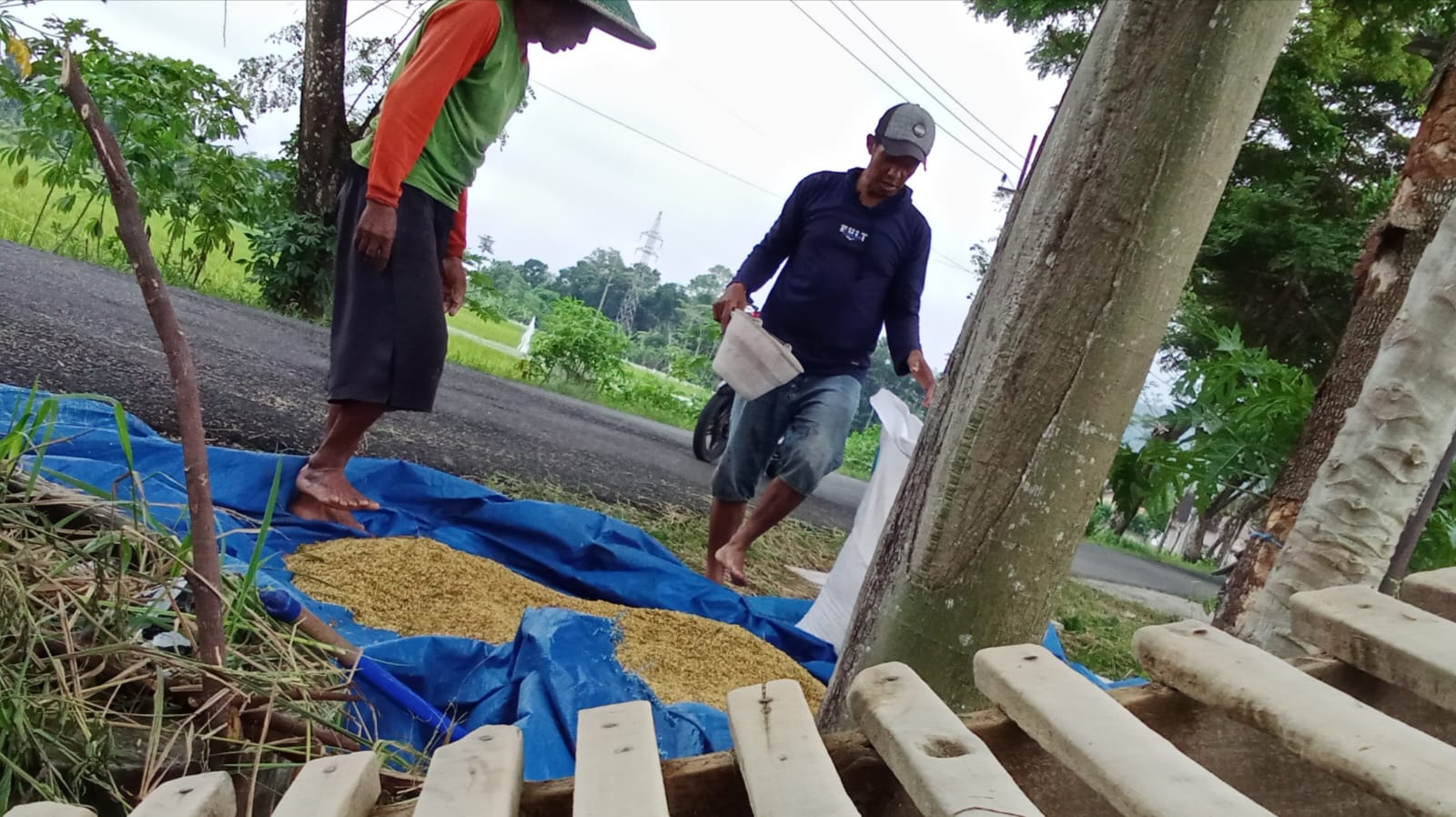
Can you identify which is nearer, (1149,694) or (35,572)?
(1149,694)

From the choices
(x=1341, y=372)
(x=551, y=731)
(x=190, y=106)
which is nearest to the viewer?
(x=551, y=731)

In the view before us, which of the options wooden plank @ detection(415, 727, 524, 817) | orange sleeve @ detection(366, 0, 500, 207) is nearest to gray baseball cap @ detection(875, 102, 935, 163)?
orange sleeve @ detection(366, 0, 500, 207)

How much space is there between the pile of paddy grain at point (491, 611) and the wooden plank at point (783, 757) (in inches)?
38.2

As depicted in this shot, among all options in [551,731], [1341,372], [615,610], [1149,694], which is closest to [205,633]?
[551,731]

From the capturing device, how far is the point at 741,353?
11.1 feet

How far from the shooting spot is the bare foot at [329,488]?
9.51 feet

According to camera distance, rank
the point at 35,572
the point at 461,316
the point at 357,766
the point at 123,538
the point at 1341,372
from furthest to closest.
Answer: the point at 461,316, the point at 1341,372, the point at 123,538, the point at 35,572, the point at 357,766

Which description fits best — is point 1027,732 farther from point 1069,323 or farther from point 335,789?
point 335,789

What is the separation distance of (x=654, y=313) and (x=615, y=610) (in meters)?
40.8

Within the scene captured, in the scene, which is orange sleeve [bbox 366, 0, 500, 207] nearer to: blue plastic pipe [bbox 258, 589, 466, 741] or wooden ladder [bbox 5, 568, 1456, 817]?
blue plastic pipe [bbox 258, 589, 466, 741]

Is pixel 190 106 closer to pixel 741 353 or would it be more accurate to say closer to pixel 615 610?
pixel 741 353

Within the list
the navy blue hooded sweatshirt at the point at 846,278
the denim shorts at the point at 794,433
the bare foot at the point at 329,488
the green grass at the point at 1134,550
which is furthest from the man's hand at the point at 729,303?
the green grass at the point at 1134,550

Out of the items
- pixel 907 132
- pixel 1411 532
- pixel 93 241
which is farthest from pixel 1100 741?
pixel 93 241

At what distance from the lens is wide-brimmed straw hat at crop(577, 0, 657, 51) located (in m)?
2.79
